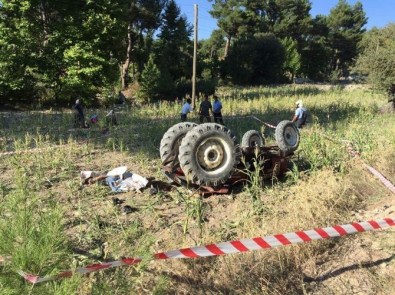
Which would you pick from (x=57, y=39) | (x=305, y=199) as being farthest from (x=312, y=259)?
(x=57, y=39)

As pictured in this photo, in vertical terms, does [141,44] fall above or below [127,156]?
above

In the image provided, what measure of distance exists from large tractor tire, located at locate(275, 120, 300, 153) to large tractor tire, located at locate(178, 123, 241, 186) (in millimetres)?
1835

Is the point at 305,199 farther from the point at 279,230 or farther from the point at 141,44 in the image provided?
the point at 141,44

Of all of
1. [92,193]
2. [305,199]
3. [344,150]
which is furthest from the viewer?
[344,150]

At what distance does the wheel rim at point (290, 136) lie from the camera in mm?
7816

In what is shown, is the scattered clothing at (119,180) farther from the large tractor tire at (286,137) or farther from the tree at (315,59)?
the tree at (315,59)

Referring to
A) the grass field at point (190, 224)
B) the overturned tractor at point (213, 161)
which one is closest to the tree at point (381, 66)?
the grass field at point (190, 224)

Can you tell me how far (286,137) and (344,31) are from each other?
202 feet

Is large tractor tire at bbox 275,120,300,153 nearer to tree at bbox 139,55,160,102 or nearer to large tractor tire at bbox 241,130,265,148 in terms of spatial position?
large tractor tire at bbox 241,130,265,148

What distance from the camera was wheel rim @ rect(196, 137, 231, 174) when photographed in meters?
5.94

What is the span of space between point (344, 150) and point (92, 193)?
4834mm

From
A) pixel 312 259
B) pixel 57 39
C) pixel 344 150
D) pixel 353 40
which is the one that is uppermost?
pixel 353 40

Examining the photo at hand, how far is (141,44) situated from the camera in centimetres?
3381

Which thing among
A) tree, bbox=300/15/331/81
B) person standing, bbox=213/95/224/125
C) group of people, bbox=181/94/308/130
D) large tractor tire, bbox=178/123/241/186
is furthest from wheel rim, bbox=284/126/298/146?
tree, bbox=300/15/331/81
